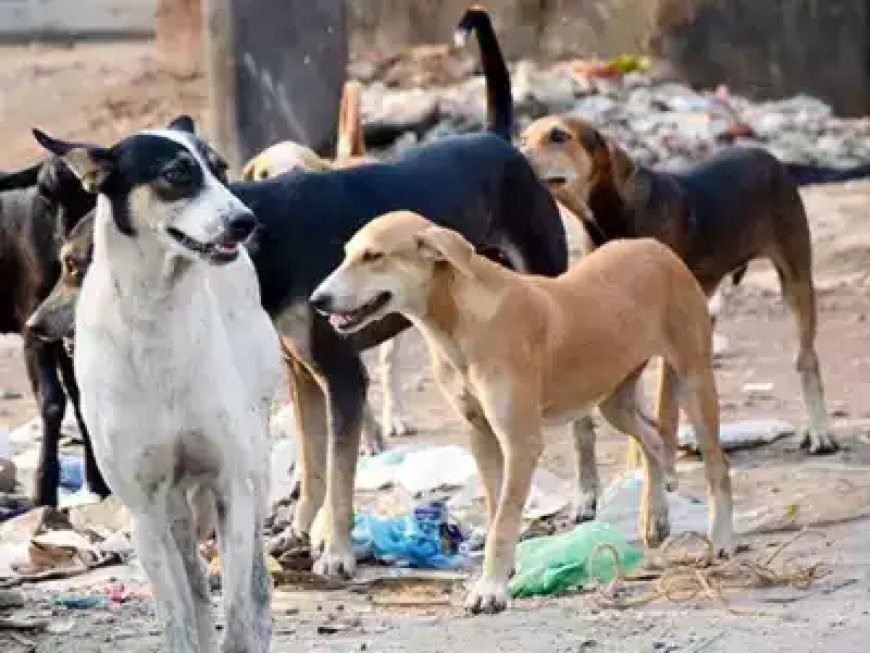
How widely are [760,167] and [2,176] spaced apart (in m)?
3.01

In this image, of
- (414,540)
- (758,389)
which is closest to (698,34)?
(758,389)

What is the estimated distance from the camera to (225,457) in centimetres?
551

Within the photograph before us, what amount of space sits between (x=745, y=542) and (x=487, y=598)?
4.18 feet

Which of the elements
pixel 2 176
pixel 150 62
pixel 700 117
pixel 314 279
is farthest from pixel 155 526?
pixel 150 62

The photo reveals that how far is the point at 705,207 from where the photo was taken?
9.02 m

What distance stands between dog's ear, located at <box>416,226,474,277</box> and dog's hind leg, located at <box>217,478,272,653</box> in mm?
1225

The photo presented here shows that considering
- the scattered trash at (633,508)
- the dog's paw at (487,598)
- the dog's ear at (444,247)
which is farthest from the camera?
the scattered trash at (633,508)

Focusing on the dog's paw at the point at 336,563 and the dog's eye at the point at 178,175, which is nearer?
the dog's eye at the point at 178,175

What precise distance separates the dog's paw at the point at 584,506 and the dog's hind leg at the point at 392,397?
70.3 inches

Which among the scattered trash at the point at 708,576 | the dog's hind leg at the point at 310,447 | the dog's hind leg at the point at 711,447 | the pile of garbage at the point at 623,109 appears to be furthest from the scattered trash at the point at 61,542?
the pile of garbage at the point at 623,109

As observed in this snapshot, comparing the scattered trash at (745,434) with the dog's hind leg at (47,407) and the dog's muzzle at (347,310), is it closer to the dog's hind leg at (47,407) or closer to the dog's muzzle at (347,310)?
the dog's hind leg at (47,407)

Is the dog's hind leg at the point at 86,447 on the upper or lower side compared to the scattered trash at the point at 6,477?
upper

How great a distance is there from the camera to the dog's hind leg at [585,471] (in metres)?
8.05

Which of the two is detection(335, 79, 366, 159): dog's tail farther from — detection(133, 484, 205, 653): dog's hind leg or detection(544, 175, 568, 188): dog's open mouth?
detection(133, 484, 205, 653): dog's hind leg
